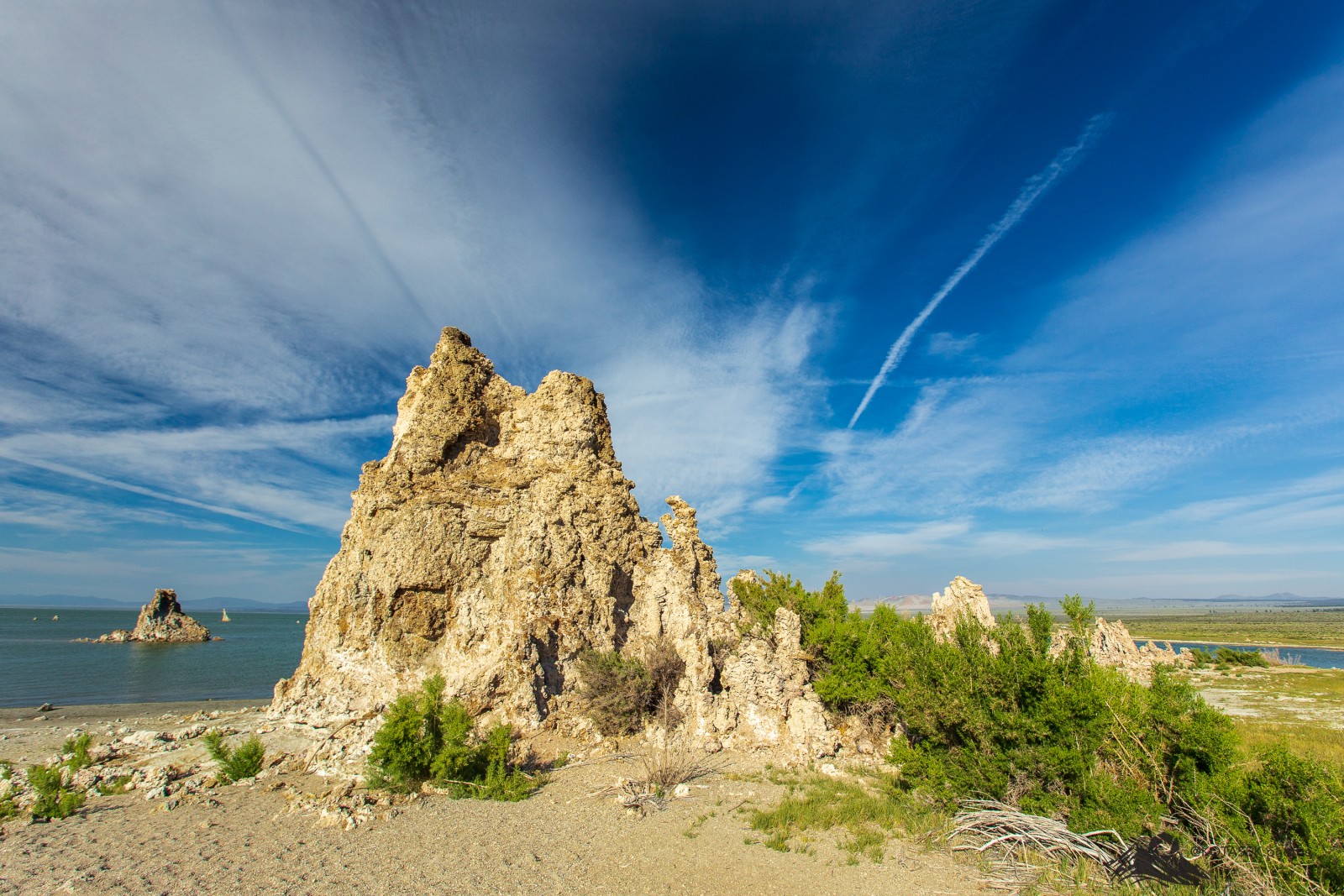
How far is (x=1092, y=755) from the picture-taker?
9148mm

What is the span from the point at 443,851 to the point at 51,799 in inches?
307

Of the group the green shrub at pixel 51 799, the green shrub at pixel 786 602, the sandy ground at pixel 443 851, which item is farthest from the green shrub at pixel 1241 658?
the green shrub at pixel 51 799

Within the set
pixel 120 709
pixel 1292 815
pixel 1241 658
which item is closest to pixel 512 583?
pixel 1292 815

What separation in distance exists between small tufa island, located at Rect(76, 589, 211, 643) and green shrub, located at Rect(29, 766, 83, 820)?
7545 cm

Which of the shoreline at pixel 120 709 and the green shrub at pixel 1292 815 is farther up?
the green shrub at pixel 1292 815

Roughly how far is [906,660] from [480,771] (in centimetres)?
Answer: 921

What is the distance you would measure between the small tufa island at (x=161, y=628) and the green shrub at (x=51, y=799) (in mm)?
75449

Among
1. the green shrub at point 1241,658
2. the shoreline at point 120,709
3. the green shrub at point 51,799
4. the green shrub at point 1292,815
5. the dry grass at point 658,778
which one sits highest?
the green shrub at point 1292,815

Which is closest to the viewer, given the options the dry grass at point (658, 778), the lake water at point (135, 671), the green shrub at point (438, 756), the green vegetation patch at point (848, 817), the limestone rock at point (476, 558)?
the green vegetation patch at point (848, 817)

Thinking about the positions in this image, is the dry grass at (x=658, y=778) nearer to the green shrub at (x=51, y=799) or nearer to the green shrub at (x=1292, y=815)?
the green shrub at (x=1292, y=815)

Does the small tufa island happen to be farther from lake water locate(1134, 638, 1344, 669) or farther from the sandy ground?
lake water locate(1134, 638, 1344, 669)

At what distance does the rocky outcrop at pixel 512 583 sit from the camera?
15453 millimetres

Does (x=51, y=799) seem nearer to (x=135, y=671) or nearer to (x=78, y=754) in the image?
(x=78, y=754)

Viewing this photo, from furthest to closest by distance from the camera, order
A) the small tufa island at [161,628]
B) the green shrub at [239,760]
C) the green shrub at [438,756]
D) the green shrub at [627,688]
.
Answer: the small tufa island at [161,628] → the green shrub at [627,688] → the green shrub at [239,760] → the green shrub at [438,756]
